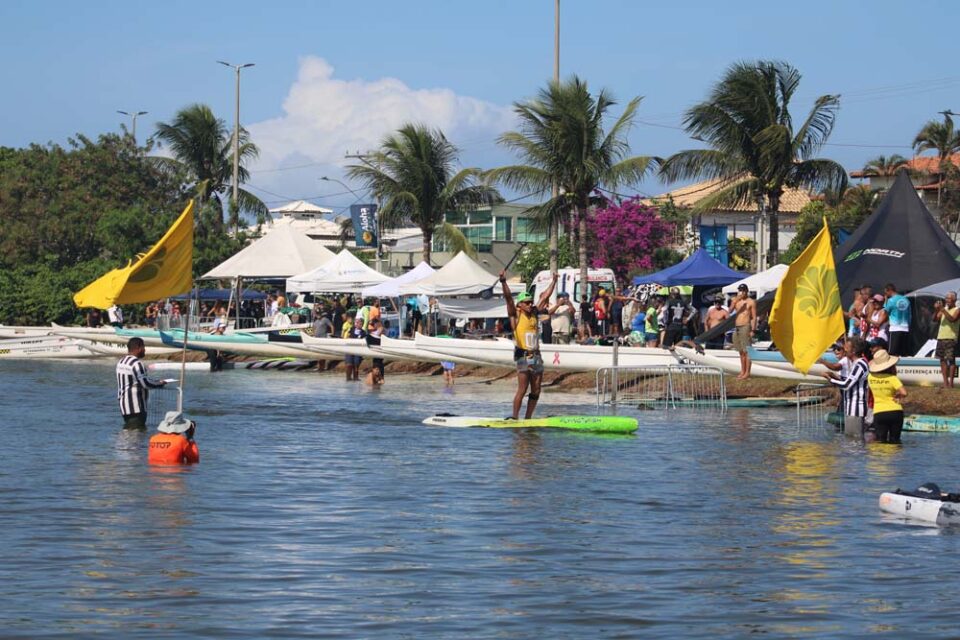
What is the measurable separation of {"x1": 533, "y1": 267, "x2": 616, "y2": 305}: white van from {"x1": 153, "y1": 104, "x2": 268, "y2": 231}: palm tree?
22076mm

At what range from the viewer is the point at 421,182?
49188 millimetres

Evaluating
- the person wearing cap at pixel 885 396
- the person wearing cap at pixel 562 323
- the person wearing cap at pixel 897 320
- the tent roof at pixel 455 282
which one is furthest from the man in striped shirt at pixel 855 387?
the tent roof at pixel 455 282

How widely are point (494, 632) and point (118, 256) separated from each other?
54.2 meters

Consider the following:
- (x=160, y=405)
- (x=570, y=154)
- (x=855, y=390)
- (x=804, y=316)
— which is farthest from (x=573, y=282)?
(x=855, y=390)

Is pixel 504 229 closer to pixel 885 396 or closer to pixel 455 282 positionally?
pixel 455 282

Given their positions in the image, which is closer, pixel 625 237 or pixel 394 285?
pixel 394 285

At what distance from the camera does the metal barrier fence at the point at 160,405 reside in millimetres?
21797

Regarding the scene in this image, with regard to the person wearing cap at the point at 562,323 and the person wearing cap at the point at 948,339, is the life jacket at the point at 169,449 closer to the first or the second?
the person wearing cap at the point at 948,339

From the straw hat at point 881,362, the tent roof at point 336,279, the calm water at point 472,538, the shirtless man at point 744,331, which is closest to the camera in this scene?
the calm water at point 472,538

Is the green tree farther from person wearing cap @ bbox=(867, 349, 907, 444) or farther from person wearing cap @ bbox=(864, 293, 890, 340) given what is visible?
person wearing cap @ bbox=(867, 349, 907, 444)

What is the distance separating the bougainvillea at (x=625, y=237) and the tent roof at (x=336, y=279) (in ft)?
58.1

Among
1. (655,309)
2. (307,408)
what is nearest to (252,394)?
(307,408)

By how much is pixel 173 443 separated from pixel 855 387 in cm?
927

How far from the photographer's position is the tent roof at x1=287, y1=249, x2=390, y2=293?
1636 inches
